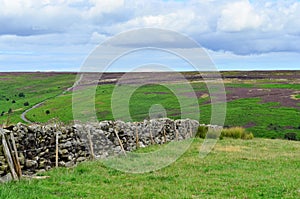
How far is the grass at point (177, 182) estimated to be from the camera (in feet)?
33.8

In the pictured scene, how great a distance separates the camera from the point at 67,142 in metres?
15.9

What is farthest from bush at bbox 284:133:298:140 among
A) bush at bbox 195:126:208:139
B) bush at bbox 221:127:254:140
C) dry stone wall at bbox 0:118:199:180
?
dry stone wall at bbox 0:118:199:180

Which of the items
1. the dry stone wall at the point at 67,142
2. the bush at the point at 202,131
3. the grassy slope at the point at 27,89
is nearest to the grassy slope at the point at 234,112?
the grassy slope at the point at 27,89

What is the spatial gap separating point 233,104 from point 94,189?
224ft

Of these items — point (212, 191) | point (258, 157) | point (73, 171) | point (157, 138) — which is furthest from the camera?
point (157, 138)

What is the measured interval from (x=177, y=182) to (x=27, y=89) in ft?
360

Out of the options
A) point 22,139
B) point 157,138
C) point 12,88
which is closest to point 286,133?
point 157,138

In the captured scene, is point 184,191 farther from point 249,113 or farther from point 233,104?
point 233,104

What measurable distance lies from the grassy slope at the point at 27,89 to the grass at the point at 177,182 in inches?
2148

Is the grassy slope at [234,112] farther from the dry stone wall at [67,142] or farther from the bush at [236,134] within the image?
the dry stone wall at [67,142]

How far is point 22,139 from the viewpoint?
1400 centimetres

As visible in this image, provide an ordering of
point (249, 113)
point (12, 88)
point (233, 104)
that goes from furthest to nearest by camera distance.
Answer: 1. point (12, 88)
2. point (233, 104)
3. point (249, 113)

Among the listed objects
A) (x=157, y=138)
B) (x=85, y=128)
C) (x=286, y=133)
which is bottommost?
(x=286, y=133)

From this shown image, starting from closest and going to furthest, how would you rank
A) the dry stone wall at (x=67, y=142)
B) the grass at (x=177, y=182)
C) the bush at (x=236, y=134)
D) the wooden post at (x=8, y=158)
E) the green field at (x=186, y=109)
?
1. the grass at (x=177, y=182)
2. the wooden post at (x=8, y=158)
3. the dry stone wall at (x=67, y=142)
4. the bush at (x=236, y=134)
5. the green field at (x=186, y=109)
